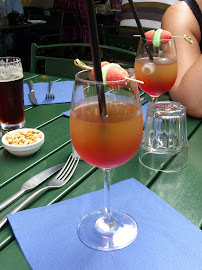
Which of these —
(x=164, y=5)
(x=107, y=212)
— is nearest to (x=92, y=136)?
(x=107, y=212)

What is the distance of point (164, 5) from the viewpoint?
9.23ft

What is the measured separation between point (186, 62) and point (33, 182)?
0.91 m

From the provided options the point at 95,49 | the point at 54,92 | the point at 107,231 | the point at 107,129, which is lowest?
the point at 107,231

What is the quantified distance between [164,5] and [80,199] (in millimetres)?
2569

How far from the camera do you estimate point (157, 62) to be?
3.44ft

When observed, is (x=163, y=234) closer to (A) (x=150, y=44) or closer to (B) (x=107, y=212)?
(B) (x=107, y=212)

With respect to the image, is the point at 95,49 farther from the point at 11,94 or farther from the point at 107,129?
the point at 11,94

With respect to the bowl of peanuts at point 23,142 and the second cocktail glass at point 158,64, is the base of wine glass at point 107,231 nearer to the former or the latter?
the bowl of peanuts at point 23,142

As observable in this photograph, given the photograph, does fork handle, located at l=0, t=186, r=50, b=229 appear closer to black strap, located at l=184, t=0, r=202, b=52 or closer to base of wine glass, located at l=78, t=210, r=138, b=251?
base of wine glass, located at l=78, t=210, r=138, b=251

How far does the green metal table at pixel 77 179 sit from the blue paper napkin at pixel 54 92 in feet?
0.92


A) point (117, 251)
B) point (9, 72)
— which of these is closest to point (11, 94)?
point (9, 72)

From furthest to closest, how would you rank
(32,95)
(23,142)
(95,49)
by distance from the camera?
(32,95) < (23,142) < (95,49)

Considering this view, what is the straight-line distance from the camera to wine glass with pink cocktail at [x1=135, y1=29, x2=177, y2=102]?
1.04m

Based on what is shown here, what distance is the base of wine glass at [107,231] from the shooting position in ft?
2.03
